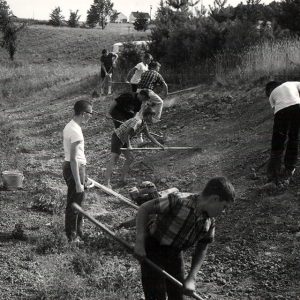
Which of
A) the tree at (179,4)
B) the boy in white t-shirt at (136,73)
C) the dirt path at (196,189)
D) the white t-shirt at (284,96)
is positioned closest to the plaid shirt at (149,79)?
the dirt path at (196,189)

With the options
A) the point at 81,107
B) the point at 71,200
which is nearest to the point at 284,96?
the point at 81,107

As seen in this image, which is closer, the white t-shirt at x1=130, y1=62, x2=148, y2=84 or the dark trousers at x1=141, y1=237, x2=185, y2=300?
the dark trousers at x1=141, y1=237, x2=185, y2=300

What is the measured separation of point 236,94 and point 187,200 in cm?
855

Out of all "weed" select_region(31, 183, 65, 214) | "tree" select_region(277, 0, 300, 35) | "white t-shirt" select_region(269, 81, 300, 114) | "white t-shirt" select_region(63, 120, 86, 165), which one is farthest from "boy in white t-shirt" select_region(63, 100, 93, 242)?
"tree" select_region(277, 0, 300, 35)

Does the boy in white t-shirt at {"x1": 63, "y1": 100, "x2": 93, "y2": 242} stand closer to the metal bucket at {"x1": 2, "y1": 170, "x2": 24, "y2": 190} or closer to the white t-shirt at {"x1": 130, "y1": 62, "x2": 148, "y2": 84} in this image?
the metal bucket at {"x1": 2, "y1": 170, "x2": 24, "y2": 190}

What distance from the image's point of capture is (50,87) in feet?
69.9

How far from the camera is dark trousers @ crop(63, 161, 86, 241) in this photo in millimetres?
5062

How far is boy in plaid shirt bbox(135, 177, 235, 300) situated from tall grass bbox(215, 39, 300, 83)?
7797 mm

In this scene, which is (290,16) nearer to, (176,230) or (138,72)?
(138,72)

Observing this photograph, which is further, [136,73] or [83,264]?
[136,73]

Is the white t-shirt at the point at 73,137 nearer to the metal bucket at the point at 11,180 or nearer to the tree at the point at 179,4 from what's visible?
the metal bucket at the point at 11,180

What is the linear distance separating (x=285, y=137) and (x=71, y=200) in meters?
2.85

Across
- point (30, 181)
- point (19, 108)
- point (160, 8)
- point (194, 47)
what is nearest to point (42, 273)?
point (30, 181)

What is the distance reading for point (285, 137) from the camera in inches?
249
